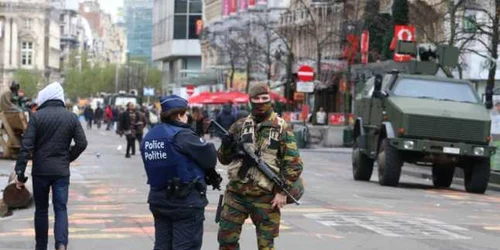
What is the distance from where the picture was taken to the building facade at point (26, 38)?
15200cm

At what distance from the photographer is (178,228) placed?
825cm

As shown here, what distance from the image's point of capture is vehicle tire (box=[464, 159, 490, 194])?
74.3 ft

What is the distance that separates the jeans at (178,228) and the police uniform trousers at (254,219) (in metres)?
0.69

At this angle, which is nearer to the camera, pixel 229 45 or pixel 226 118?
pixel 226 118

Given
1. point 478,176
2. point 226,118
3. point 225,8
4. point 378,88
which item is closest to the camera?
point 478,176

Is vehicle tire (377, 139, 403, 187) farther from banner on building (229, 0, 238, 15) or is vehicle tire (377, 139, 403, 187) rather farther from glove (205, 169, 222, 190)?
banner on building (229, 0, 238, 15)

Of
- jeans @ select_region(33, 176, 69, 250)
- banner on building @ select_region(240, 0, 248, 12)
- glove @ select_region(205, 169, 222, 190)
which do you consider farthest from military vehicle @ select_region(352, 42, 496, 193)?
banner on building @ select_region(240, 0, 248, 12)

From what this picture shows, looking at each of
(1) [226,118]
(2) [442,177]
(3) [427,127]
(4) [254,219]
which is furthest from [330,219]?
(1) [226,118]

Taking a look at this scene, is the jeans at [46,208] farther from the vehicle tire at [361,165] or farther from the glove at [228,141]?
the vehicle tire at [361,165]

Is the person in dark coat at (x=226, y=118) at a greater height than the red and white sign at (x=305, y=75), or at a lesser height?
lesser

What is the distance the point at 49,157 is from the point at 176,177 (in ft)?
10.2

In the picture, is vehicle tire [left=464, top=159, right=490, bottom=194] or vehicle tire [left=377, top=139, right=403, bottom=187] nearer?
vehicle tire [left=377, top=139, right=403, bottom=187]

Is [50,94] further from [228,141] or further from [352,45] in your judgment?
[352,45]

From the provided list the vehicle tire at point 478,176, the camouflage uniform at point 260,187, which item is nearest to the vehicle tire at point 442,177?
the vehicle tire at point 478,176
